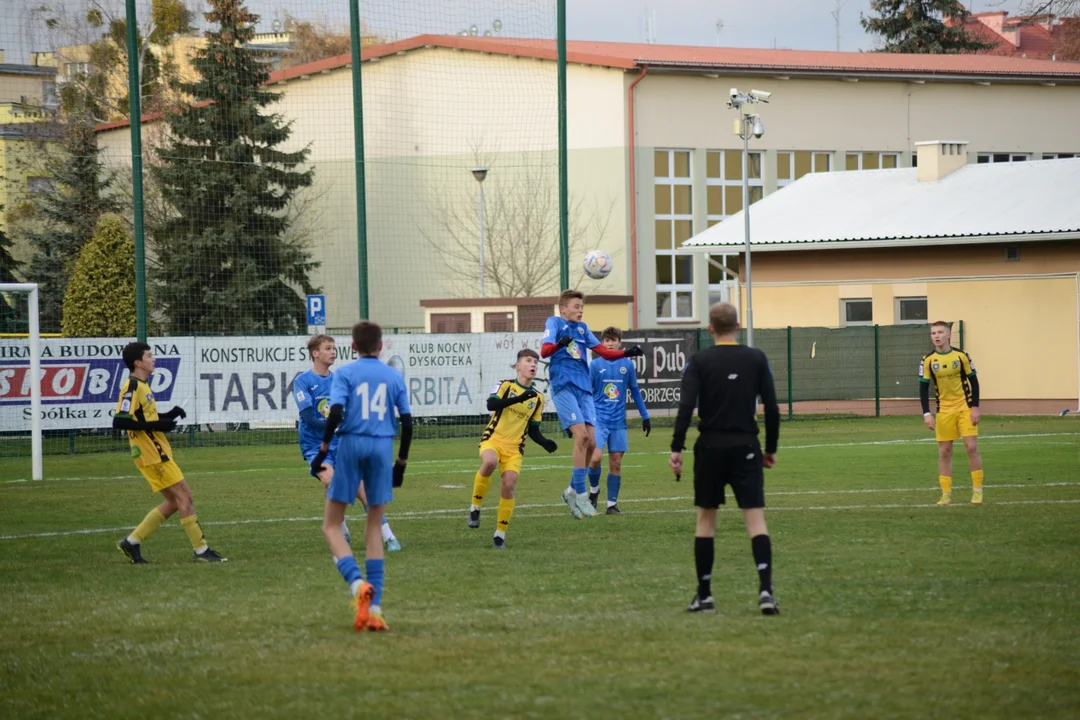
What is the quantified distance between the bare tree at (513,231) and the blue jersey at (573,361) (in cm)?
2095

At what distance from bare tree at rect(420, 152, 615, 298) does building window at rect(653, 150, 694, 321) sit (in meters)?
2.54

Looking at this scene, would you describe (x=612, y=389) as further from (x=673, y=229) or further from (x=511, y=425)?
(x=673, y=229)

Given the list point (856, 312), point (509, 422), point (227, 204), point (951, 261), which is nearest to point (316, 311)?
point (227, 204)

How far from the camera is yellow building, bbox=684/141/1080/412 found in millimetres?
35812

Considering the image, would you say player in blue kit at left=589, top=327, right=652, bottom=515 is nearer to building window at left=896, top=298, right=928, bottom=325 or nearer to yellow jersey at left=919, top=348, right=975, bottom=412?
yellow jersey at left=919, top=348, right=975, bottom=412

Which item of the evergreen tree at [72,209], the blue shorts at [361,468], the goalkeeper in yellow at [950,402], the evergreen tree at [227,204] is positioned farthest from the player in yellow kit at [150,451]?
the evergreen tree at [72,209]

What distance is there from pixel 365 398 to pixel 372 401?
0.05 metres

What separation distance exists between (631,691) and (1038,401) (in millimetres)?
31759

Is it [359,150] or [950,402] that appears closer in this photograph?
[950,402]

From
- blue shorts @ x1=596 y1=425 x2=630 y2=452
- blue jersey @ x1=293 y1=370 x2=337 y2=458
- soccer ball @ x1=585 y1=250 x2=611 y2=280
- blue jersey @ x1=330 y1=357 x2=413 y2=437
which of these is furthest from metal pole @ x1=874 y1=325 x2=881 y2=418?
blue jersey @ x1=330 y1=357 x2=413 y2=437

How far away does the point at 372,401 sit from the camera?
9031 mm

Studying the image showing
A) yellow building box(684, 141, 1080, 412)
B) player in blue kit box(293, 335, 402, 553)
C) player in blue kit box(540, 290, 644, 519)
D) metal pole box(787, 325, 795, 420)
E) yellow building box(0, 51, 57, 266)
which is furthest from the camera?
yellow building box(0, 51, 57, 266)

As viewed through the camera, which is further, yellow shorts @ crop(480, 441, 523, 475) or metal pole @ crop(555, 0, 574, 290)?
metal pole @ crop(555, 0, 574, 290)

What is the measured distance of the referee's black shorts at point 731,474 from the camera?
8.97m
